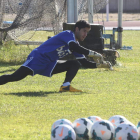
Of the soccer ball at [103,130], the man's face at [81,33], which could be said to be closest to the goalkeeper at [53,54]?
the man's face at [81,33]

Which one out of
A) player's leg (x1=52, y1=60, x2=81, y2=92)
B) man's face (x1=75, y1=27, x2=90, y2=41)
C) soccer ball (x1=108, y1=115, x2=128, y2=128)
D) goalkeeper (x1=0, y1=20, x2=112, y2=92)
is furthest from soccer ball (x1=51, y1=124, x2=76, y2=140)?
player's leg (x1=52, y1=60, x2=81, y2=92)

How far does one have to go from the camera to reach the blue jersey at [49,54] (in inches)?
299

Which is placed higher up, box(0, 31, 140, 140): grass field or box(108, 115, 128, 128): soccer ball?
box(108, 115, 128, 128): soccer ball

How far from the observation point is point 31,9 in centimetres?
1180

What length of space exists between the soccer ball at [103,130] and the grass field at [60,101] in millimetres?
643

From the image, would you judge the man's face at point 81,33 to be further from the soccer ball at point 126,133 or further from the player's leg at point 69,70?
the soccer ball at point 126,133

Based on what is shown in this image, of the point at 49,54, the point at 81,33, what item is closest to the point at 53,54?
the point at 49,54

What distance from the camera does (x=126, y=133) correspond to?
443cm

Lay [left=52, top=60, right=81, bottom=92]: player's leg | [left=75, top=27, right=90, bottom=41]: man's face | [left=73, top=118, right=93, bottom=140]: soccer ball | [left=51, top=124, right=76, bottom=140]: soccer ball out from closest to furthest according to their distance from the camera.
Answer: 1. [left=51, top=124, right=76, bottom=140]: soccer ball
2. [left=73, top=118, right=93, bottom=140]: soccer ball
3. [left=75, top=27, right=90, bottom=41]: man's face
4. [left=52, top=60, right=81, bottom=92]: player's leg

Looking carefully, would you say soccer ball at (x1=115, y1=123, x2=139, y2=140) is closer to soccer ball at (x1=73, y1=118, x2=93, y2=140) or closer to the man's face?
soccer ball at (x1=73, y1=118, x2=93, y2=140)

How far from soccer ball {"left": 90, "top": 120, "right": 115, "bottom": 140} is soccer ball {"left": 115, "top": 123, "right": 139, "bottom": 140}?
2.8 inches

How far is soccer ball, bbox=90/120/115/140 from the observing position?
4.51 meters

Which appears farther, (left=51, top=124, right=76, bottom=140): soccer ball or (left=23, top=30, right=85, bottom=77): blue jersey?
(left=23, top=30, right=85, bottom=77): blue jersey

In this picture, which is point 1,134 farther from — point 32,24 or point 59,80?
point 32,24
